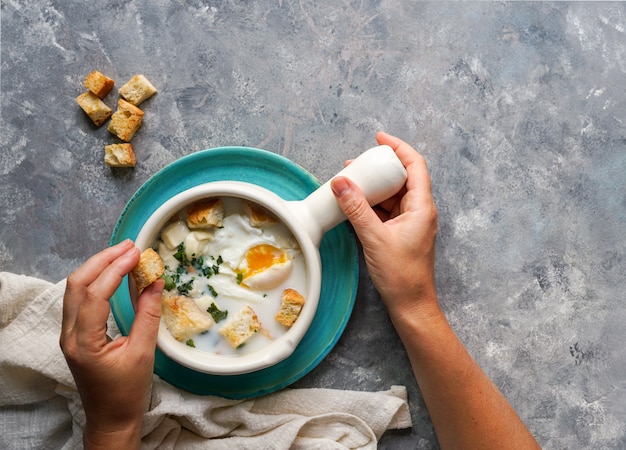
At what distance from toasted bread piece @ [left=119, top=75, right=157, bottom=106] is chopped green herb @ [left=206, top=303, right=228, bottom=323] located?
2.01ft

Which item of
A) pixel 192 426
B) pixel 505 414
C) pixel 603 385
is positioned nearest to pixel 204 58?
pixel 192 426

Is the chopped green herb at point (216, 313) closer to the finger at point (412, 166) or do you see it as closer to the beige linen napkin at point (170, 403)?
the beige linen napkin at point (170, 403)

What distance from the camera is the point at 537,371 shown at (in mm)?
1777

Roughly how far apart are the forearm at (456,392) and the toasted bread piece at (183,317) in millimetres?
487

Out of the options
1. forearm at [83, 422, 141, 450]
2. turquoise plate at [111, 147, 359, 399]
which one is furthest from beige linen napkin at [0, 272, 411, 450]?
forearm at [83, 422, 141, 450]

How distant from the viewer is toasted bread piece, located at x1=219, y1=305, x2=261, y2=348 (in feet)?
4.93

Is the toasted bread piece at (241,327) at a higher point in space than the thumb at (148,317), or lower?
lower

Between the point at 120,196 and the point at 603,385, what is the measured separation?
1.44 meters

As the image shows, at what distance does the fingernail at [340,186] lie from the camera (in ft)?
4.82

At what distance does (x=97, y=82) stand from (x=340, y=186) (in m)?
0.74

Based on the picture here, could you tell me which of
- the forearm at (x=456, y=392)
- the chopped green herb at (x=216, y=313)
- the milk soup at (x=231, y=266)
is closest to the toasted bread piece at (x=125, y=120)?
the milk soup at (x=231, y=266)

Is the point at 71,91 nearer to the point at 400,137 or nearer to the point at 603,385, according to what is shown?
the point at 400,137

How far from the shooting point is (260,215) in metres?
1.54

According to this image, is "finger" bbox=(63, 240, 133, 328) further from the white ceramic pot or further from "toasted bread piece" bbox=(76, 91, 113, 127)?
"toasted bread piece" bbox=(76, 91, 113, 127)
